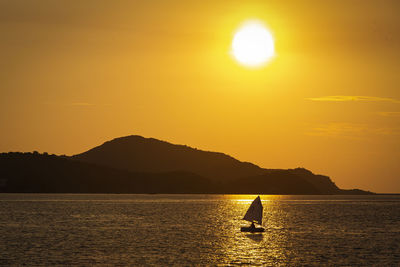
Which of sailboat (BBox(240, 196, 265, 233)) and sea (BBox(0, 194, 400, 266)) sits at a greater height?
sailboat (BBox(240, 196, 265, 233))

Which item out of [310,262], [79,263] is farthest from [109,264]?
[310,262]

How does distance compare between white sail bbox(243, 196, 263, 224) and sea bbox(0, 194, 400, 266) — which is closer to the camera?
sea bbox(0, 194, 400, 266)

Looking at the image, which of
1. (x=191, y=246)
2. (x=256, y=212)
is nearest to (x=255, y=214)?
(x=256, y=212)

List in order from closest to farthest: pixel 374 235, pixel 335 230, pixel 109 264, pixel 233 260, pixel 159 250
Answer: pixel 109 264
pixel 233 260
pixel 159 250
pixel 374 235
pixel 335 230

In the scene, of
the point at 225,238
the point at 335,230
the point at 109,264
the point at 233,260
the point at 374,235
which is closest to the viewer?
the point at 109,264

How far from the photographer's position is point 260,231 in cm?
13650

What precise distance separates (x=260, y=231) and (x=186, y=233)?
50.7ft

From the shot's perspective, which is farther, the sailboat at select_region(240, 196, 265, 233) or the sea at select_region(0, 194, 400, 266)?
the sailboat at select_region(240, 196, 265, 233)

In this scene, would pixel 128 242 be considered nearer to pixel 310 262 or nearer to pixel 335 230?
pixel 310 262

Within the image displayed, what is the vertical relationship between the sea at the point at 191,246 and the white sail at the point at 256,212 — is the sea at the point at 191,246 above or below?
below

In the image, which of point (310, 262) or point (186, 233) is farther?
point (186, 233)

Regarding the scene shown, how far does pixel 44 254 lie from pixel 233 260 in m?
27.2

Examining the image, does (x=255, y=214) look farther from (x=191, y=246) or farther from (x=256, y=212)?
(x=191, y=246)

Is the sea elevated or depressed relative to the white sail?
depressed
